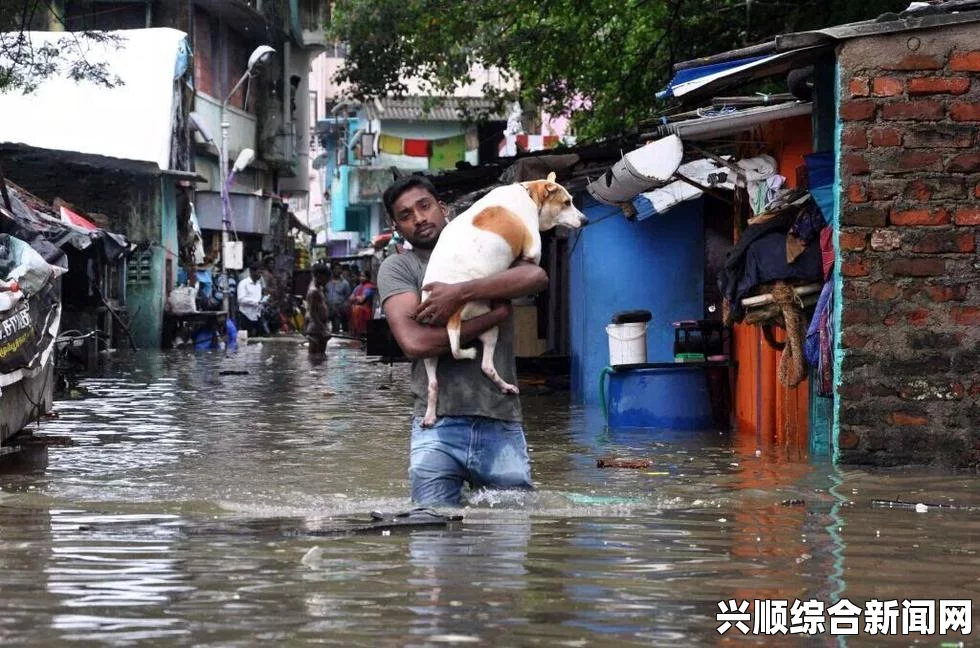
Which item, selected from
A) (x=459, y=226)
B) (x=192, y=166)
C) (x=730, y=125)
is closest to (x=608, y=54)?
(x=730, y=125)

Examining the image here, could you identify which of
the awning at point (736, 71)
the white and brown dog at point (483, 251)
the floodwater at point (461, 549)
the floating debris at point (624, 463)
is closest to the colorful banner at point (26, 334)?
the floodwater at point (461, 549)

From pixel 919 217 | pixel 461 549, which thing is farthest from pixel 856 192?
pixel 461 549

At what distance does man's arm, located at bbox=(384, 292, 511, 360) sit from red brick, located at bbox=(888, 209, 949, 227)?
388cm

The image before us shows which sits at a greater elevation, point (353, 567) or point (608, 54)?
point (608, 54)

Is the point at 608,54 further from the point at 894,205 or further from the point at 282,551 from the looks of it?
the point at 282,551

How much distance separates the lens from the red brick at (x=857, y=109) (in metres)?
9.97

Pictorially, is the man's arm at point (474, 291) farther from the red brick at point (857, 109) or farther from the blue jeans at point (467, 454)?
the red brick at point (857, 109)

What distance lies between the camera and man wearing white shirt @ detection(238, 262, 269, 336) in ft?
129

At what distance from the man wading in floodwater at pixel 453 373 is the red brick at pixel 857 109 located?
3684mm

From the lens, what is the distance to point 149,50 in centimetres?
3353

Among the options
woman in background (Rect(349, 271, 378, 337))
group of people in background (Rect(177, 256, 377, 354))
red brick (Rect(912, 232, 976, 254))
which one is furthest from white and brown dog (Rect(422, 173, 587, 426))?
woman in background (Rect(349, 271, 378, 337))

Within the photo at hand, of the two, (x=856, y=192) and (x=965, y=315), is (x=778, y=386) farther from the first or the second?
(x=856, y=192)

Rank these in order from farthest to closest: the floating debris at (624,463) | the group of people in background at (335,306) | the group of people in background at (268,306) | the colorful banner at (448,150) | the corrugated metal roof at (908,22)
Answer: the colorful banner at (448,150) < the group of people in background at (268,306) < the group of people in background at (335,306) < the floating debris at (624,463) < the corrugated metal roof at (908,22)

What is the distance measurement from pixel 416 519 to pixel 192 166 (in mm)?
32184
